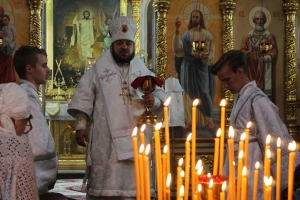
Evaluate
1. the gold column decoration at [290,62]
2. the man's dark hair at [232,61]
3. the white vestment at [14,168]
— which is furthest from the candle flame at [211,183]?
the gold column decoration at [290,62]

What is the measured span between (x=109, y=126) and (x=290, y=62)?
19.5 feet

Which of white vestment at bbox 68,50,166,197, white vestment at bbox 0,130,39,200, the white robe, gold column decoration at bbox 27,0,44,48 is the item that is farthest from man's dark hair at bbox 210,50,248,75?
gold column decoration at bbox 27,0,44,48

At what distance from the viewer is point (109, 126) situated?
461 cm

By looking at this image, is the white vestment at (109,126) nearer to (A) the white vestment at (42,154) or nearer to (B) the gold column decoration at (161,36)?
(A) the white vestment at (42,154)

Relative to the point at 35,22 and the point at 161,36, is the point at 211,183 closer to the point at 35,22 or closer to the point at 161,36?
the point at 161,36

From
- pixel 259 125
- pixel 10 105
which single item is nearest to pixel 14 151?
pixel 10 105

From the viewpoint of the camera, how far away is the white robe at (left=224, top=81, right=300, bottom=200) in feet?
12.0

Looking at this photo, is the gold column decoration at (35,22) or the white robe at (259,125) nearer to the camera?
the white robe at (259,125)

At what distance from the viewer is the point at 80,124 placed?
15.1 ft

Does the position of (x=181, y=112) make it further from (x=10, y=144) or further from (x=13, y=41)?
(x=10, y=144)

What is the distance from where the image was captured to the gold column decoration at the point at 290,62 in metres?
9.80

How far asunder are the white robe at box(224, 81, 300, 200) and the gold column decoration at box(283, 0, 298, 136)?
20.1ft

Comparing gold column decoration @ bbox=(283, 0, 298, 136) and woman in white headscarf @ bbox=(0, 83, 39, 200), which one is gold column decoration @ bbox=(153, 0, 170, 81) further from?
woman in white headscarf @ bbox=(0, 83, 39, 200)

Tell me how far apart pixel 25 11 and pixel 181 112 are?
3.26 meters
